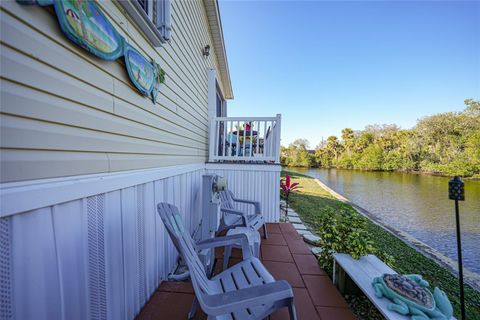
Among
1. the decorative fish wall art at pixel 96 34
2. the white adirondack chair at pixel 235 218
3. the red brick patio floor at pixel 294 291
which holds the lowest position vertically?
the red brick patio floor at pixel 294 291

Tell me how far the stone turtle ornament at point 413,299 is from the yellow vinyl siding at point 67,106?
2.21 meters

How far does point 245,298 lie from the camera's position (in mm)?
1073

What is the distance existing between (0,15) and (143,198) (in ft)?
4.43

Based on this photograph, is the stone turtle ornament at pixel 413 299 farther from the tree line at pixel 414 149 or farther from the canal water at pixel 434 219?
the tree line at pixel 414 149

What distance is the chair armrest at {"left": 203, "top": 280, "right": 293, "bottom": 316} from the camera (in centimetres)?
104

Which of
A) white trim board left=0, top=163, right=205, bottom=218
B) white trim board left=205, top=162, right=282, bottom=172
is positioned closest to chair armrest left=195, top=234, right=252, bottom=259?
white trim board left=0, top=163, right=205, bottom=218

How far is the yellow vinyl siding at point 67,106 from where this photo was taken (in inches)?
29.6

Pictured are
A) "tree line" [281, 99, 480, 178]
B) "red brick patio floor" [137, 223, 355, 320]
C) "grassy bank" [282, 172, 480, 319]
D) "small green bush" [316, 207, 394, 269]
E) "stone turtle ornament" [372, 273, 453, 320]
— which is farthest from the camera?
"tree line" [281, 99, 480, 178]

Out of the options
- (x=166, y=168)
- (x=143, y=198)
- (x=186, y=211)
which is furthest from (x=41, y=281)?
(x=186, y=211)

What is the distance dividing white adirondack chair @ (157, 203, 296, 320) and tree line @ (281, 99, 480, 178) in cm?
2392

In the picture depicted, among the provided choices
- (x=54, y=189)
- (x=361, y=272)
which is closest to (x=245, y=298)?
(x=54, y=189)

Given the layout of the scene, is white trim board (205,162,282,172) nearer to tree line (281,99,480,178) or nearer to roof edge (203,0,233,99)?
roof edge (203,0,233,99)

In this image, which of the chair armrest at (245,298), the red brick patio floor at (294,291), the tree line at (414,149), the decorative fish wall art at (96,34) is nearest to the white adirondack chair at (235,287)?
the chair armrest at (245,298)

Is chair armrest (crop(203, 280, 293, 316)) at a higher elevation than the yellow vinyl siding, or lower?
lower
